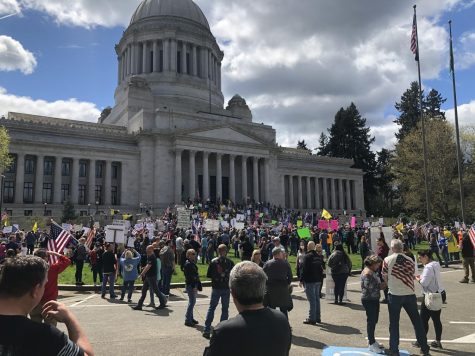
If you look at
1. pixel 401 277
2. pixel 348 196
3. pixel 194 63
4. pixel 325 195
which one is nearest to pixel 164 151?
pixel 194 63

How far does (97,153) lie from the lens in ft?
171

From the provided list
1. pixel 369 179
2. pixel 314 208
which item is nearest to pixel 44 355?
pixel 314 208

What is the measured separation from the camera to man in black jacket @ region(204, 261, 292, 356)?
3248 mm

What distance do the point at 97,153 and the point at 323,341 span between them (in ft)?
157

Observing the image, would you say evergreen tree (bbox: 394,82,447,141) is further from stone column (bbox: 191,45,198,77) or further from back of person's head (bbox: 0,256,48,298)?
back of person's head (bbox: 0,256,48,298)

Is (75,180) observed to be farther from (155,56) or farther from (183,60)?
(183,60)

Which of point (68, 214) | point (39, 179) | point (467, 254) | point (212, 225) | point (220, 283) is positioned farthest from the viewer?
point (39, 179)

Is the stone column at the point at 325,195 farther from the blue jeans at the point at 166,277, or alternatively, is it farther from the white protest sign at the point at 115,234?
the blue jeans at the point at 166,277

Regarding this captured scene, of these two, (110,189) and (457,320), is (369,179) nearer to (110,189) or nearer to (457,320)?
(110,189)

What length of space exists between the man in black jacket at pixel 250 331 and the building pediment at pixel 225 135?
→ 51.0 meters

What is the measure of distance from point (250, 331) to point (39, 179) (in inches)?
1995

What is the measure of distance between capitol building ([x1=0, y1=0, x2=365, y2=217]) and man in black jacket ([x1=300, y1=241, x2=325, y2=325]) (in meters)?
39.8

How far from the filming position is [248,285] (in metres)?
3.66

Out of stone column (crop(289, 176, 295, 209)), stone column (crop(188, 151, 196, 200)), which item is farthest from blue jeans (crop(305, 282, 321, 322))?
stone column (crop(289, 176, 295, 209))
